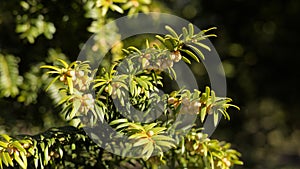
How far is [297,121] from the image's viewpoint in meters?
3.67

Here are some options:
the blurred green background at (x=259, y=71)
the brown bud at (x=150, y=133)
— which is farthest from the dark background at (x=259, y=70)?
the brown bud at (x=150, y=133)

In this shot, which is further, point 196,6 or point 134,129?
point 196,6

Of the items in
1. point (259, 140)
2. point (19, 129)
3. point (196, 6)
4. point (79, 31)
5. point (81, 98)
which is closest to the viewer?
point (81, 98)

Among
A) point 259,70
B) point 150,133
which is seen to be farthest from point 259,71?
point 150,133

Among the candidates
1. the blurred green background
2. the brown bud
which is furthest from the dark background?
the brown bud

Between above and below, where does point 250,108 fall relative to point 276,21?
below

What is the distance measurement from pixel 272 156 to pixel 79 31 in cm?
213

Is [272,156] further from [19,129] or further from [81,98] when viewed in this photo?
[81,98]

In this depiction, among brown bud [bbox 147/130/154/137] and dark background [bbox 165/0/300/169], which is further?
dark background [bbox 165/0/300/169]

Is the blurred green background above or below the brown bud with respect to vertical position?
above

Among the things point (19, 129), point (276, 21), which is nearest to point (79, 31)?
point (19, 129)

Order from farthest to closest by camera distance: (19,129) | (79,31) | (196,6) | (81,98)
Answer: (196,6) → (79,31) → (19,129) → (81,98)

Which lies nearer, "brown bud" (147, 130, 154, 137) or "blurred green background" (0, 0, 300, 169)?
"brown bud" (147, 130, 154, 137)

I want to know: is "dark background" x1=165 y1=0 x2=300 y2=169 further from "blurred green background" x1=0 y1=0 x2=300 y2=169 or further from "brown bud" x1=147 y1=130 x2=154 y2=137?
"brown bud" x1=147 y1=130 x2=154 y2=137
